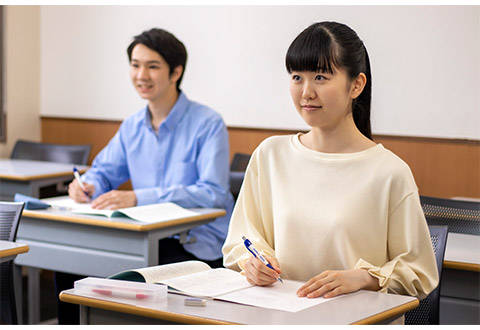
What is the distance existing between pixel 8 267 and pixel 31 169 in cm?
176

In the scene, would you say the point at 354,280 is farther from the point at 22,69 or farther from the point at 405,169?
the point at 22,69

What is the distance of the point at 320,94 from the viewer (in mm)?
1688

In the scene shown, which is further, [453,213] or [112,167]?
[112,167]

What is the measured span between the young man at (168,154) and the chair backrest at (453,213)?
3.16ft

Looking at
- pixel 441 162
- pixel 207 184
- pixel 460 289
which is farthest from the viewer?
pixel 441 162

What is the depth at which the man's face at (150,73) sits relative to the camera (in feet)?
10.8

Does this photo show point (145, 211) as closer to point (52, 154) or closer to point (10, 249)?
point (10, 249)

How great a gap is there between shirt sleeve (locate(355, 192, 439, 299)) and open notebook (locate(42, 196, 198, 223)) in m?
1.19

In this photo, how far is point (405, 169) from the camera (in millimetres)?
1731

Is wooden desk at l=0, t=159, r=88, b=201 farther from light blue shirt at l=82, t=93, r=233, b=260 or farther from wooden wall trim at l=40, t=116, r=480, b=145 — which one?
wooden wall trim at l=40, t=116, r=480, b=145

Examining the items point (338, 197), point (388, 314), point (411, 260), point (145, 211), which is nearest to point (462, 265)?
point (411, 260)

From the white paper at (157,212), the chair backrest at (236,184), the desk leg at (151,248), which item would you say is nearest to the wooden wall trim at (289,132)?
the chair backrest at (236,184)

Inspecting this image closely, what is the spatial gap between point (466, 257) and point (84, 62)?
3.52 meters

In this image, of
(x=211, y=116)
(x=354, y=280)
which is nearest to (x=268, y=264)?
(x=354, y=280)
